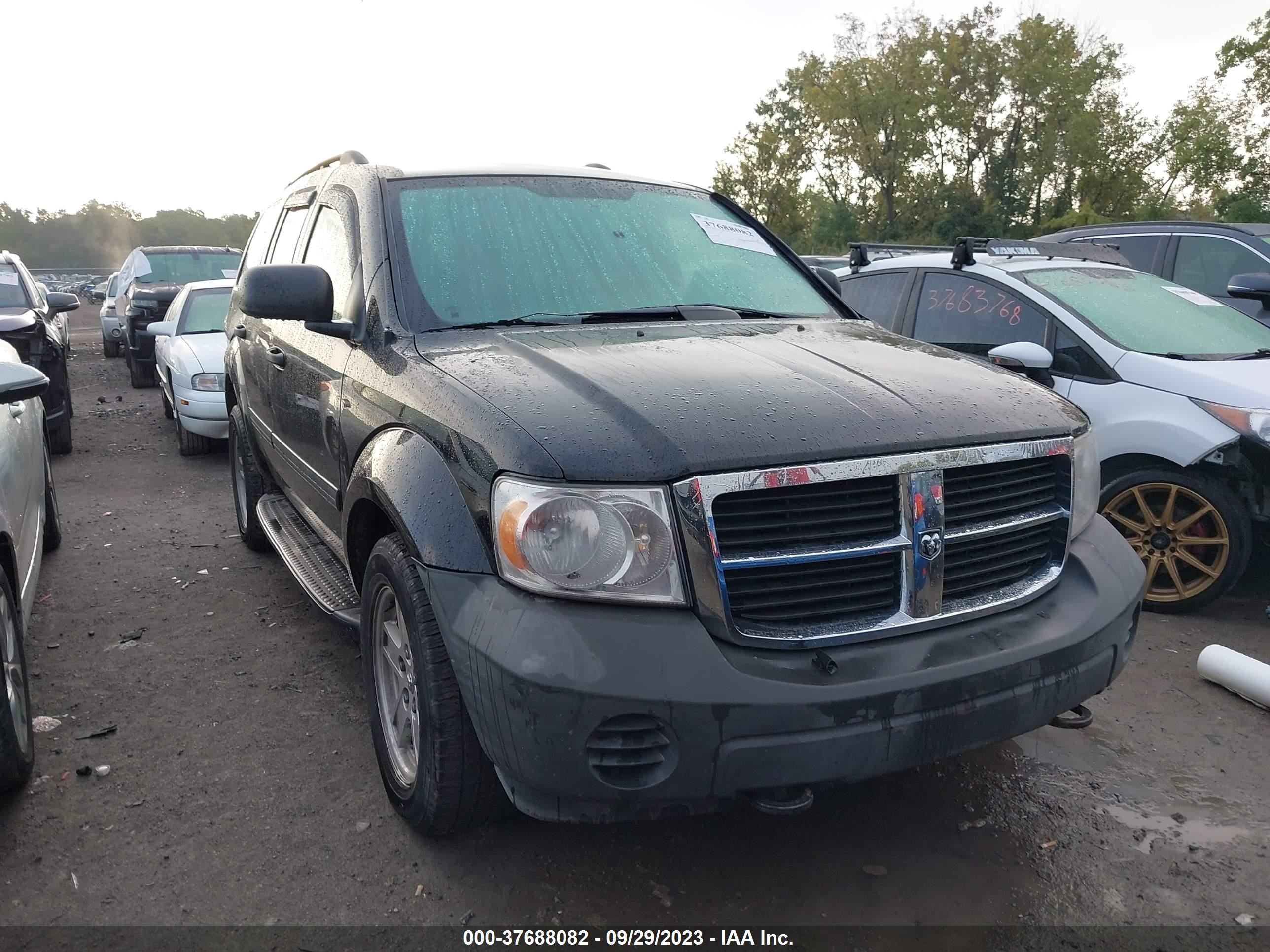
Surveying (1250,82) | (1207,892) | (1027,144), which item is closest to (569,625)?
(1207,892)

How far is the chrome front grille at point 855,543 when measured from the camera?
6.91 feet

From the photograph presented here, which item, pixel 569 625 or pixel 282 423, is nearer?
pixel 569 625

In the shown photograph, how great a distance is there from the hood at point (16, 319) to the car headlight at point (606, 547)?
7783 mm

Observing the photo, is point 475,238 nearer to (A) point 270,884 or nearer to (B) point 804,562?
(B) point 804,562

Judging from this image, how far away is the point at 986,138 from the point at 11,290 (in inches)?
1480

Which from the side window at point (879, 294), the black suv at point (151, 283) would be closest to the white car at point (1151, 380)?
the side window at point (879, 294)

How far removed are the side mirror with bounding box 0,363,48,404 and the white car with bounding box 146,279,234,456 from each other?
4.29m

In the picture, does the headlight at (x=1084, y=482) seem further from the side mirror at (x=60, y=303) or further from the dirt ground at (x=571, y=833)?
the side mirror at (x=60, y=303)

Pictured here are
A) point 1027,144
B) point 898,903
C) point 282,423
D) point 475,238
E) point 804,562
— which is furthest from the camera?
point 1027,144

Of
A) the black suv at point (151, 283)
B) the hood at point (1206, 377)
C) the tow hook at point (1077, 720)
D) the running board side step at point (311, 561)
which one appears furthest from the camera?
the black suv at point (151, 283)

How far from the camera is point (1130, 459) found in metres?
4.71

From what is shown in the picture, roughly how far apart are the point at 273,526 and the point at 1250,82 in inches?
1297

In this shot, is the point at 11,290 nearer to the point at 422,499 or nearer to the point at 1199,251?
the point at 422,499

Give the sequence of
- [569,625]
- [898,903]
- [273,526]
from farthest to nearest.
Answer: [273,526] → [898,903] → [569,625]
